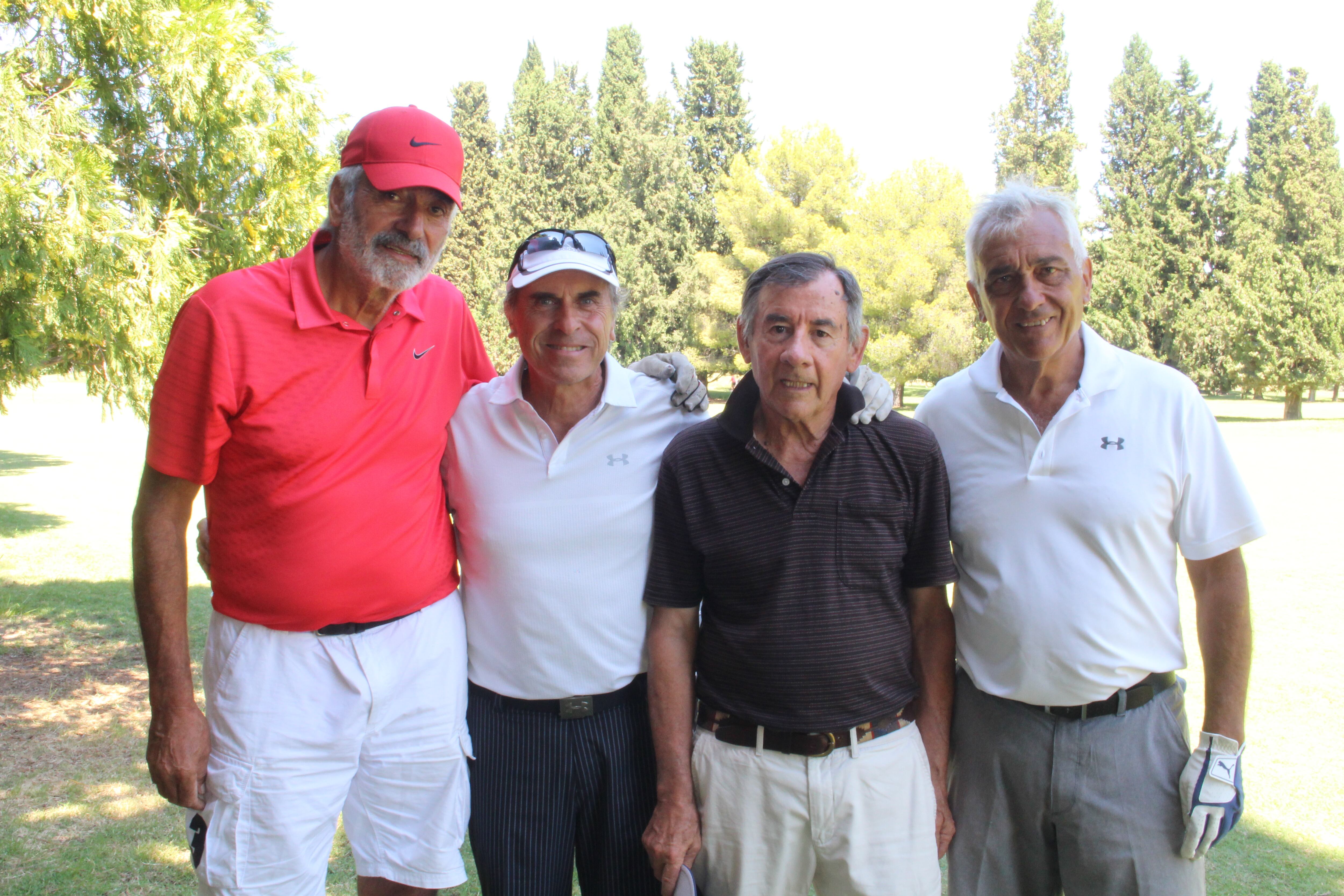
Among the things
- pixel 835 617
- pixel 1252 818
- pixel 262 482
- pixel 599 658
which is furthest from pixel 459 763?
pixel 1252 818

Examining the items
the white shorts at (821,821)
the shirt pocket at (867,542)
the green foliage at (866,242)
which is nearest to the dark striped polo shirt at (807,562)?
the shirt pocket at (867,542)

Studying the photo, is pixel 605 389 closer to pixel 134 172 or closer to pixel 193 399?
pixel 193 399

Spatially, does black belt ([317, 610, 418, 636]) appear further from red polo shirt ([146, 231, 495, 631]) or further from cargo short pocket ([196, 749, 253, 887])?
cargo short pocket ([196, 749, 253, 887])

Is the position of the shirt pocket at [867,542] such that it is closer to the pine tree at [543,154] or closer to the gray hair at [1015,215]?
the gray hair at [1015,215]

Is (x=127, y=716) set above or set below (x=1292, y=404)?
below

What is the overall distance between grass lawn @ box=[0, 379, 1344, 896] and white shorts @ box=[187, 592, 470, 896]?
1360 millimetres

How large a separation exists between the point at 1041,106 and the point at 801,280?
1695 inches

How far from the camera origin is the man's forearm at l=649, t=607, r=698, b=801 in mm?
2463

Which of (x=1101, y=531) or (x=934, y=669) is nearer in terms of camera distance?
(x=1101, y=531)

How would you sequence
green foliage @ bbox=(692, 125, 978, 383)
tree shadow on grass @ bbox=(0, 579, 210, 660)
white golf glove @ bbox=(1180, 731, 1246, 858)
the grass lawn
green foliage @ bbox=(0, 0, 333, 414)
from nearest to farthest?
1. white golf glove @ bbox=(1180, 731, 1246, 858)
2. the grass lawn
3. green foliage @ bbox=(0, 0, 333, 414)
4. tree shadow on grass @ bbox=(0, 579, 210, 660)
5. green foliage @ bbox=(692, 125, 978, 383)

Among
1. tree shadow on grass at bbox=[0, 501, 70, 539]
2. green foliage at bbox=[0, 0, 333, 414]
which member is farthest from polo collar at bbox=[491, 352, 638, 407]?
tree shadow on grass at bbox=[0, 501, 70, 539]

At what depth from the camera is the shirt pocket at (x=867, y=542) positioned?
239 centimetres

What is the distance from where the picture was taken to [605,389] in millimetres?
2750

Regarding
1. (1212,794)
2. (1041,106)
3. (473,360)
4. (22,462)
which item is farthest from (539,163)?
(1212,794)
